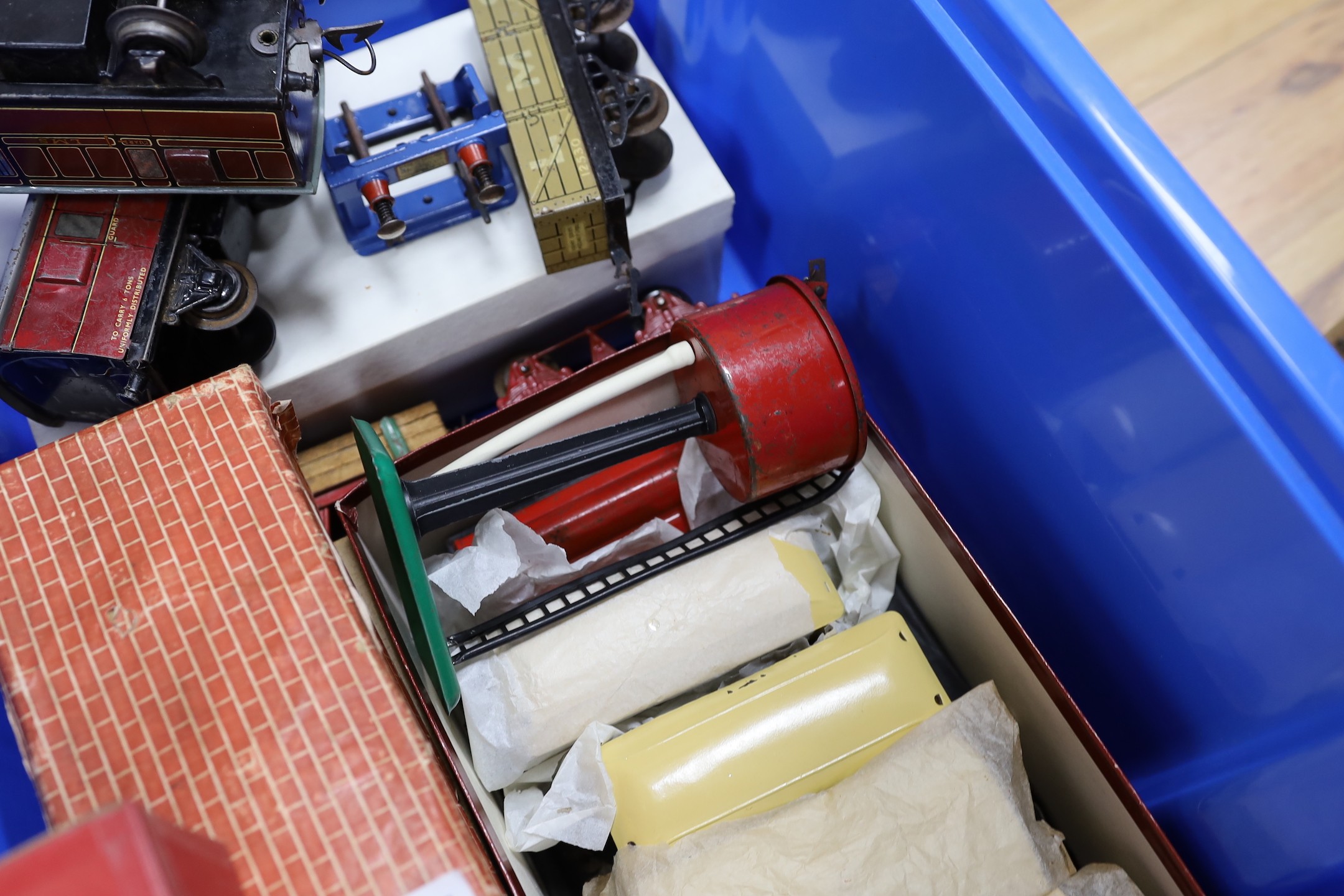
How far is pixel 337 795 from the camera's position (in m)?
0.58

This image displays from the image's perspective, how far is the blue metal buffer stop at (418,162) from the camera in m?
1.00

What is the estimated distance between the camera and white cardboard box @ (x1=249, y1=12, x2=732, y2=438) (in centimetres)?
103

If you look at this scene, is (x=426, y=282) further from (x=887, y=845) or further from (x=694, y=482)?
(x=887, y=845)

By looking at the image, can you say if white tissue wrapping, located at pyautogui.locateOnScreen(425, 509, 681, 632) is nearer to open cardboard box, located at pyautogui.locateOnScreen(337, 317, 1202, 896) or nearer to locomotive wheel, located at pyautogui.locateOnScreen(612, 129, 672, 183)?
open cardboard box, located at pyautogui.locateOnScreen(337, 317, 1202, 896)

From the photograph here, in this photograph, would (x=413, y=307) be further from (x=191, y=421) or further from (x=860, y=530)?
(x=860, y=530)

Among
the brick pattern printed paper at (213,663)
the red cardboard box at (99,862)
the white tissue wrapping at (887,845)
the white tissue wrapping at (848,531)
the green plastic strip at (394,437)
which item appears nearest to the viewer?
the red cardboard box at (99,862)

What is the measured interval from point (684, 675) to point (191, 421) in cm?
48

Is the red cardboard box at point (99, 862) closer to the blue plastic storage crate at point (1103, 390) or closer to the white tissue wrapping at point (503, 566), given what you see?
the white tissue wrapping at point (503, 566)

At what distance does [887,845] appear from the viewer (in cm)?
72

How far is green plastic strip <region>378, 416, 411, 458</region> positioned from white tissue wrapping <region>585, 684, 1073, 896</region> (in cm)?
54

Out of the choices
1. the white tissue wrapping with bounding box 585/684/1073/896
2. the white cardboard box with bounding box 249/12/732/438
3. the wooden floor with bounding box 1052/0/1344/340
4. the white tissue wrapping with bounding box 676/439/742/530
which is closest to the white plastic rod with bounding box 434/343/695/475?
the white tissue wrapping with bounding box 676/439/742/530

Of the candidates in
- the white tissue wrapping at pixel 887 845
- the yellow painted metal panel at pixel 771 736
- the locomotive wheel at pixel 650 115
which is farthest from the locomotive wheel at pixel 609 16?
the white tissue wrapping at pixel 887 845

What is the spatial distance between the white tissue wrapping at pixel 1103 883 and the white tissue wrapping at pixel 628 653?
0.30m

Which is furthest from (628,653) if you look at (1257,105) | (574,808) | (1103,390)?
(1257,105)
